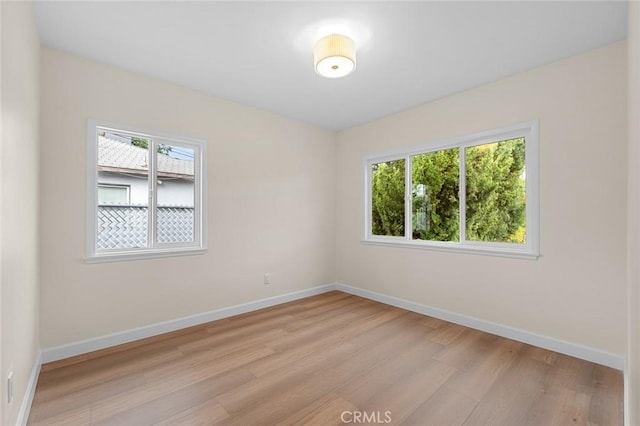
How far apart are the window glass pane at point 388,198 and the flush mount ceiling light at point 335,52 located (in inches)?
76.7

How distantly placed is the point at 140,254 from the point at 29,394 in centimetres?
120

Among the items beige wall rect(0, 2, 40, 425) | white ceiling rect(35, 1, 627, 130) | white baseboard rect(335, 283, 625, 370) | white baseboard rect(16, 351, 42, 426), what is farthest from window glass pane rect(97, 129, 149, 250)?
white baseboard rect(335, 283, 625, 370)

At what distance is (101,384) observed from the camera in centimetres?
200

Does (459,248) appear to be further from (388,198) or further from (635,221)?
(635,221)

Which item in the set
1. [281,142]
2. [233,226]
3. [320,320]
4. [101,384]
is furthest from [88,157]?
[320,320]

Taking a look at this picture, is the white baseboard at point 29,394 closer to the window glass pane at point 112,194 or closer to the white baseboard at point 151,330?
the white baseboard at point 151,330

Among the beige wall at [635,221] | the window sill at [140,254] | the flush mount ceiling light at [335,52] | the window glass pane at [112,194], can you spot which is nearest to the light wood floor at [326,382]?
the beige wall at [635,221]

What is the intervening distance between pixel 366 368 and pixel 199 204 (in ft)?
7.68

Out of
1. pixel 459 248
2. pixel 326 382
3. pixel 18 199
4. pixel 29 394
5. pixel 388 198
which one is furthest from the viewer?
pixel 388 198

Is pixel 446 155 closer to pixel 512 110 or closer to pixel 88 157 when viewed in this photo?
pixel 512 110

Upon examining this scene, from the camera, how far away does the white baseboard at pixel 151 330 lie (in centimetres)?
233

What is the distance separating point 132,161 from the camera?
278 cm

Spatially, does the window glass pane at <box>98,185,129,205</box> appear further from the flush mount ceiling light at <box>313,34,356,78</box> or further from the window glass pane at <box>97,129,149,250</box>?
the flush mount ceiling light at <box>313,34,356,78</box>

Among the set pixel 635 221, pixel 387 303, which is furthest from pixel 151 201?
pixel 635 221
